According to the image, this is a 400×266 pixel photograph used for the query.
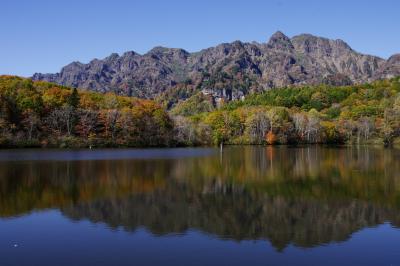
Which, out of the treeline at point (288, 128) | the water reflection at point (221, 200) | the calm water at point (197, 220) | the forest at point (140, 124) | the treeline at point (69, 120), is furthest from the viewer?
the treeline at point (288, 128)

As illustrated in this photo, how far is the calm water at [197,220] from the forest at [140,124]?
213 feet

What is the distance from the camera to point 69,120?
10988 centimetres

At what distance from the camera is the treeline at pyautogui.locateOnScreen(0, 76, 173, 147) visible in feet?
332

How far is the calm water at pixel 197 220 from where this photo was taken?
58.1 ft

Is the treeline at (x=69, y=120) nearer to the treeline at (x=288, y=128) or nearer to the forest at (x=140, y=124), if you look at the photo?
the forest at (x=140, y=124)

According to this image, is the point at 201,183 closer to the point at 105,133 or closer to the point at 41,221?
the point at 41,221

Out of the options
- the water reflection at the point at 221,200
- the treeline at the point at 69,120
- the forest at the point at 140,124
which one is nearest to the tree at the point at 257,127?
the forest at the point at 140,124

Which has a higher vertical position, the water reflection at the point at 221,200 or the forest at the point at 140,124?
the forest at the point at 140,124

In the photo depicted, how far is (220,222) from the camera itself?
23625 mm

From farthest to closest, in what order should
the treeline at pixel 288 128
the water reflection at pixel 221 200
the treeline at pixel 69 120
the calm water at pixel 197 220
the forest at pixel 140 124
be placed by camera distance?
the treeline at pixel 288 128
the forest at pixel 140 124
the treeline at pixel 69 120
the water reflection at pixel 221 200
the calm water at pixel 197 220

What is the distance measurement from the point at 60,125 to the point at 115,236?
94249 millimetres

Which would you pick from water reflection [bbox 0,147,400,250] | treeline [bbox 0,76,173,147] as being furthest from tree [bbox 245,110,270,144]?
water reflection [bbox 0,147,400,250]

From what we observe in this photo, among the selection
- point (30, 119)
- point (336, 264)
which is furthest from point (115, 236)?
point (30, 119)

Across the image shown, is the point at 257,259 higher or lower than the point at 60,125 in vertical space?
lower
